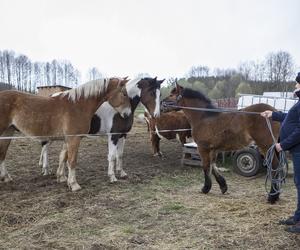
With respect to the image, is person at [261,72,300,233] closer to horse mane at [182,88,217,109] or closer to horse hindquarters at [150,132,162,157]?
horse mane at [182,88,217,109]

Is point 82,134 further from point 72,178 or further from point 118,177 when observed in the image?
point 118,177

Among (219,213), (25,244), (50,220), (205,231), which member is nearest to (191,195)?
(219,213)

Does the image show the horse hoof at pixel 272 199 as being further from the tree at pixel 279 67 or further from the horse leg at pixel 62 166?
the tree at pixel 279 67

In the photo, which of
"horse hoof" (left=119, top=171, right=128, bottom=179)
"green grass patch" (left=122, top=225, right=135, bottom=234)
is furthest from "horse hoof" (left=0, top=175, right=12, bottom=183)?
"green grass patch" (left=122, top=225, right=135, bottom=234)

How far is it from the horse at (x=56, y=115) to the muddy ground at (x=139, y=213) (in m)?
0.82

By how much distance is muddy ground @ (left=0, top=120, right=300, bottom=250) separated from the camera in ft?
12.1

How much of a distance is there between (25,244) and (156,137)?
6.89 metres

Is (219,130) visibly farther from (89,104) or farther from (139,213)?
(89,104)

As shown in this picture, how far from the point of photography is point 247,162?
308 inches

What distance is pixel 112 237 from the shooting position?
3.78 meters

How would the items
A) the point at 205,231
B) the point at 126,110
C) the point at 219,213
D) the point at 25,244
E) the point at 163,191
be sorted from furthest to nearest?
the point at 126,110, the point at 163,191, the point at 219,213, the point at 205,231, the point at 25,244

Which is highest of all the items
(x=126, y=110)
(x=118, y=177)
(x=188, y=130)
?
(x=126, y=110)

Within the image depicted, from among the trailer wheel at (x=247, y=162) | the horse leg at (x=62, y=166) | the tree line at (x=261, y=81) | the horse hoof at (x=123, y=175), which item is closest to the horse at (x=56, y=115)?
the horse leg at (x=62, y=166)

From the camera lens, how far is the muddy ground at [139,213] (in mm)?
3693
